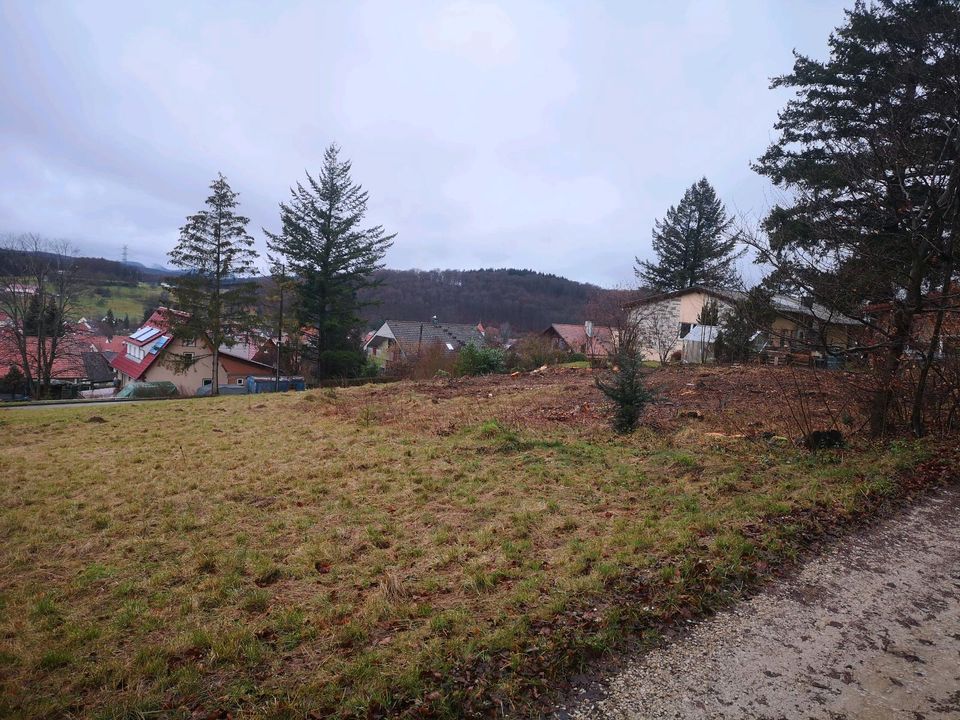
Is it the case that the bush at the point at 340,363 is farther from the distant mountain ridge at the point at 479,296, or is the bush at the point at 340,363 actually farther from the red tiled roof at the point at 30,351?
the distant mountain ridge at the point at 479,296

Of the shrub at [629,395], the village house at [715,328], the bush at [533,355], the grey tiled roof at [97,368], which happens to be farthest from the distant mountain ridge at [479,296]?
the shrub at [629,395]

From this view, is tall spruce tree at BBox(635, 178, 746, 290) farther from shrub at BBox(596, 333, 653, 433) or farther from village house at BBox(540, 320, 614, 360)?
shrub at BBox(596, 333, 653, 433)

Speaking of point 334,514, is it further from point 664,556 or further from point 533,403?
point 533,403

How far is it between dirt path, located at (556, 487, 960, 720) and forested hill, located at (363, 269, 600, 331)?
6303 centimetres

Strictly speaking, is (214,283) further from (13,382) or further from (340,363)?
(13,382)

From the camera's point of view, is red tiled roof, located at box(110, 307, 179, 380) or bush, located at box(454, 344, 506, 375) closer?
bush, located at box(454, 344, 506, 375)

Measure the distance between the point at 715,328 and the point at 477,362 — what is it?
11266mm

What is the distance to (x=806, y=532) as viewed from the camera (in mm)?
4051

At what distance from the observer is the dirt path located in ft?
7.70

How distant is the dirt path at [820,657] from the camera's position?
2.35 meters

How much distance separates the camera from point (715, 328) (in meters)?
23.5

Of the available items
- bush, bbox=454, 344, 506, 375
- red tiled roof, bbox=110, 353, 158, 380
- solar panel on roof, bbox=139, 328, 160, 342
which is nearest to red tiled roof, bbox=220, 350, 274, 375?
red tiled roof, bbox=110, 353, 158, 380

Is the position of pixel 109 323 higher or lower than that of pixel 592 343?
higher

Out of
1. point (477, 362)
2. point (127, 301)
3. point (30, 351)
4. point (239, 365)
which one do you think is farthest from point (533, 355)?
point (127, 301)
